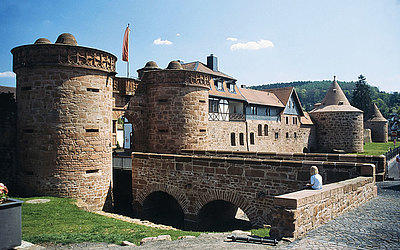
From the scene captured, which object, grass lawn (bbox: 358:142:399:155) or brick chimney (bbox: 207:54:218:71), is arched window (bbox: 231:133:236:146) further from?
grass lawn (bbox: 358:142:399:155)

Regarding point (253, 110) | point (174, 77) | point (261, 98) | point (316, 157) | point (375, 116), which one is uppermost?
point (261, 98)

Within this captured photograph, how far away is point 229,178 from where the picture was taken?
11891 millimetres

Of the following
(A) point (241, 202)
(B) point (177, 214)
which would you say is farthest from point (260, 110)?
(A) point (241, 202)

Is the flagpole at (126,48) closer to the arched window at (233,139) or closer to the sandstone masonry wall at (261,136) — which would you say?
the sandstone masonry wall at (261,136)

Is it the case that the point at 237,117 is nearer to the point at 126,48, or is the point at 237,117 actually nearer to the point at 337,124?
the point at 126,48

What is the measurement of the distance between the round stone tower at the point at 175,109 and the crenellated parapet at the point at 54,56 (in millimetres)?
4341

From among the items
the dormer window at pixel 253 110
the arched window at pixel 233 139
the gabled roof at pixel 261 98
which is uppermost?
the gabled roof at pixel 261 98

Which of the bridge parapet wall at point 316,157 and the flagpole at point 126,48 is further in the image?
the flagpole at point 126,48

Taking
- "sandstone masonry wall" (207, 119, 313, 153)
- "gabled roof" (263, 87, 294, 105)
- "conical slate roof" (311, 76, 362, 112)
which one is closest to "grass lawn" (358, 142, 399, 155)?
"conical slate roof" (311, 76, 362, 112)

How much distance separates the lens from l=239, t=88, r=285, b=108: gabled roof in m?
32.0

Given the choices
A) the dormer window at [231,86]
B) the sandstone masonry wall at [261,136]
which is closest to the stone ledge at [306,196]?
the sandstone masonry wall at [261,136]

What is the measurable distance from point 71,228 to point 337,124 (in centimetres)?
3886

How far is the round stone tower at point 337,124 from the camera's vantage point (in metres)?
39.6

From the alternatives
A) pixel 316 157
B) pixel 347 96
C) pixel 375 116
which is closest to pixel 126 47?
pixel 316 157
